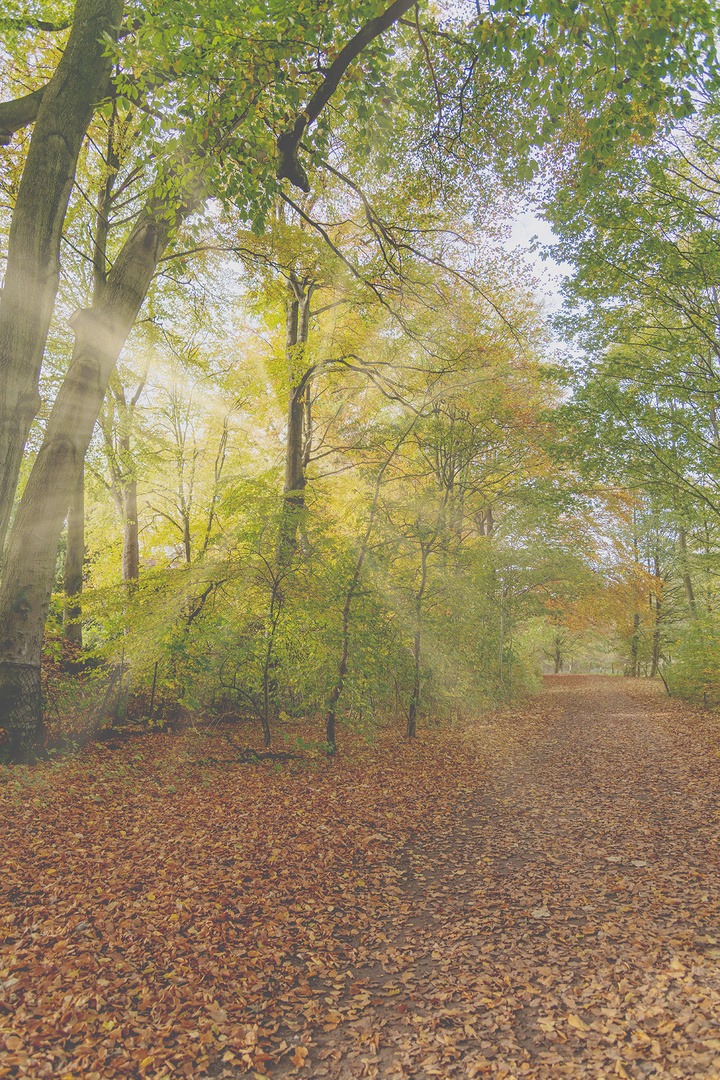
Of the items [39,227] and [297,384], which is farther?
[297,384]

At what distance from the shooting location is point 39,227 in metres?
4.70

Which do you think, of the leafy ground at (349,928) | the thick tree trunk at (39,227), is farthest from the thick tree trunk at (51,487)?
the leafy ground at (349,928)

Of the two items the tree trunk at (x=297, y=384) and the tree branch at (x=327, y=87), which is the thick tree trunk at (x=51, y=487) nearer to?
the tree branch at (x=327, y=87)

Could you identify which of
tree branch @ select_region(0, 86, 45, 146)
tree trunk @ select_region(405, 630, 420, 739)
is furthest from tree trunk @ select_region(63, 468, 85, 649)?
tree trunk @ select_region(405, 630, 420, 739)

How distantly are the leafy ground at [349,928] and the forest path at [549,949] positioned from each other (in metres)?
0.01

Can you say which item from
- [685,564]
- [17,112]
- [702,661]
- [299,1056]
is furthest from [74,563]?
[685,564]

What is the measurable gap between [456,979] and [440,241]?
9.42 meters

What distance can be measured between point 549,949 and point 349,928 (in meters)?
1.37

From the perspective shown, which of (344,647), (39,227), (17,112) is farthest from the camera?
(344,647)

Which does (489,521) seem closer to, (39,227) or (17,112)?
(39,227)

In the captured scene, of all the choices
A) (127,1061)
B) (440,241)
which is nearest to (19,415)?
(127,1061)

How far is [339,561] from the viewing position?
754cm

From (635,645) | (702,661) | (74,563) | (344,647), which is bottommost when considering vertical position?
(635,645)

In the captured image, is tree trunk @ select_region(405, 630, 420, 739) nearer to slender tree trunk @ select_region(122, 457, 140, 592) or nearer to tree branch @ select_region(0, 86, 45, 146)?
slender tree trunk @ select_region(122, 457, 140, 592)
